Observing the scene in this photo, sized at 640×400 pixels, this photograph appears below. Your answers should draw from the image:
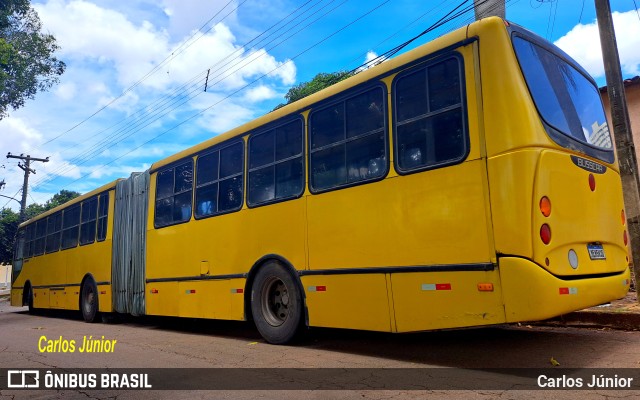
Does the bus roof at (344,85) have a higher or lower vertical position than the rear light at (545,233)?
higher

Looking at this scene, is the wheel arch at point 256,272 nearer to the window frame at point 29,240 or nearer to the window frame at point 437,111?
the window frame at point 437,111

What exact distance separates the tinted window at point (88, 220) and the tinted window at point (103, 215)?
0.78 feet

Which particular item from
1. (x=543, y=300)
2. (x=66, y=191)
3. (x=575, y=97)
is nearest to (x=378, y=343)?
(x=543, y=300)

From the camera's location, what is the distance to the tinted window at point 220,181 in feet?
22.5

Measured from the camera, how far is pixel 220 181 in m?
7.20

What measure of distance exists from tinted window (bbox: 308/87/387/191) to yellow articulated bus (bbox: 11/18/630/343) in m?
0.02

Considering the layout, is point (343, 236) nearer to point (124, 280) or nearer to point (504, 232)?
point (504, 232)

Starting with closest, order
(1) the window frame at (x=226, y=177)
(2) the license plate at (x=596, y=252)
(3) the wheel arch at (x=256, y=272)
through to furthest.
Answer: (2) the license plate at (x=596, y=252)
(3) the wheel arch at (x=256, y=272)
(1) the window frame at (x=226, y=177)

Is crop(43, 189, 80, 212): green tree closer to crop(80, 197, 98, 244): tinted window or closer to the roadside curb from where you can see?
crop(80, 197, 98, 244): tinted window

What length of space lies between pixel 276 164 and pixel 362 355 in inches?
105

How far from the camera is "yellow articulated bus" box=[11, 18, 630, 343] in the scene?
154 inches

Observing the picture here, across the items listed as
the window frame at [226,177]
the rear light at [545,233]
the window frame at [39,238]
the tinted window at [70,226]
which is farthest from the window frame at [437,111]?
the window frame at [39,238]

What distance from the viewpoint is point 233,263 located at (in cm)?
671

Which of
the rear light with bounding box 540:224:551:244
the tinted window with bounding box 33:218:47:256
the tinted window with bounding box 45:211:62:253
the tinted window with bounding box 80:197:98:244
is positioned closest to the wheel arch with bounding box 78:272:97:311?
the tinted window with bounding box 80:197:98:244
